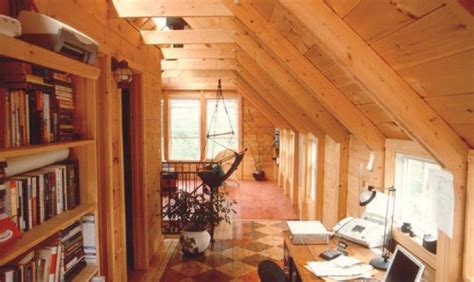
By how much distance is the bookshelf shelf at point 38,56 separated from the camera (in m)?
1.13

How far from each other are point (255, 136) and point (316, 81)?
276 inches

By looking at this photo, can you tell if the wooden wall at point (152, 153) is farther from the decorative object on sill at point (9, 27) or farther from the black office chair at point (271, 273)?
the decorative object on sill at point (9, 27)

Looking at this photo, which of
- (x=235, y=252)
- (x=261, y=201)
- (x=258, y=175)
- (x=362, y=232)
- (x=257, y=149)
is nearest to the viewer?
(x=362, y=232)

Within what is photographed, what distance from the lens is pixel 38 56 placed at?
4.26 feet

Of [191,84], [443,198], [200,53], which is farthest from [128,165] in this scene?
[191,84]

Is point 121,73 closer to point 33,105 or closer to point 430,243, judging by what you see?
point 33,105

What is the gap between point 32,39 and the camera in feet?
4.93

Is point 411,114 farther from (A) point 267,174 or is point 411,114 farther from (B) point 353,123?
(A) point 267,174

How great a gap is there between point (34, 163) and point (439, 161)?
201cm

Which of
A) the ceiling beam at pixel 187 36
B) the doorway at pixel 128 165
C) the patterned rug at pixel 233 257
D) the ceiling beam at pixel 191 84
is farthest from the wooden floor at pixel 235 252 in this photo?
the ceiling beam at pixel 191 84

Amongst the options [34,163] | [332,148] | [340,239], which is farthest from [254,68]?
[34,163]

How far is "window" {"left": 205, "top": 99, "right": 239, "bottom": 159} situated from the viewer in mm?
9734

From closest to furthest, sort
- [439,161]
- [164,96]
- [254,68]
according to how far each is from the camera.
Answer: [439,161]
[254,68]
[164,96]

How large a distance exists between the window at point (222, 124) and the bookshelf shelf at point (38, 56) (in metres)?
7.99
